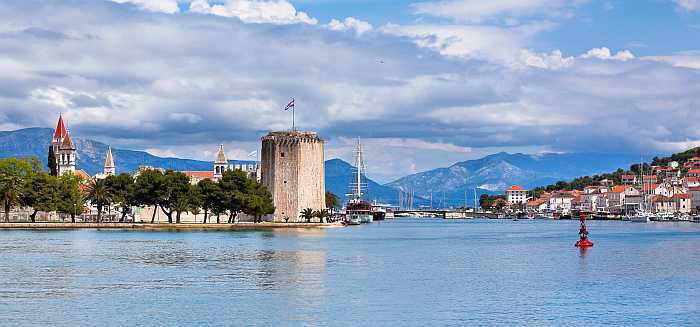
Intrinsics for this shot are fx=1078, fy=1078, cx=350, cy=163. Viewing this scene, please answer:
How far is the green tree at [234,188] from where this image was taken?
98125 millimetres

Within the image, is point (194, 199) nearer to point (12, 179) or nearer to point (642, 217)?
point (12, 179)

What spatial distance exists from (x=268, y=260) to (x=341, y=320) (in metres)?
23.0

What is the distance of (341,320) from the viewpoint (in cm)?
2878

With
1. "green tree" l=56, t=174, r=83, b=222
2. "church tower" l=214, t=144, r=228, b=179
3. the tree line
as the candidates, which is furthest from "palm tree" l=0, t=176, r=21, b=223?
"church tower" l=214, t=144, r=228, b=179

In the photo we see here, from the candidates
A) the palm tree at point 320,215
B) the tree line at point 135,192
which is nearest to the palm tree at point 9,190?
the tree line at point 135,192

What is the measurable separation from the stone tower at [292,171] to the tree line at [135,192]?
13.7 feet

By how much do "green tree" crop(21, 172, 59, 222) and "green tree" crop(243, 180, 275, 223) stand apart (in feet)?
56.2

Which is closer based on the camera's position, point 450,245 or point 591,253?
point 591,253

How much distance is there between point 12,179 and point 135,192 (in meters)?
10.8

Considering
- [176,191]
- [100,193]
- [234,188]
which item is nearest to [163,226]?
[176,191]

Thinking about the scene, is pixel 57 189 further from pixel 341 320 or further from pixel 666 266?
pixel 341 320

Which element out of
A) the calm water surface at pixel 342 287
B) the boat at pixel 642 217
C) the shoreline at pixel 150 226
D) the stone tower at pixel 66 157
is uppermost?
the stone tower at pixel 66 157

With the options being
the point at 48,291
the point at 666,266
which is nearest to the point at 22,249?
the point at 48,291

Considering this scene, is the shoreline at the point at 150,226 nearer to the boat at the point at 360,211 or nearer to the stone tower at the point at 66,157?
the boat at the point at 360,211
